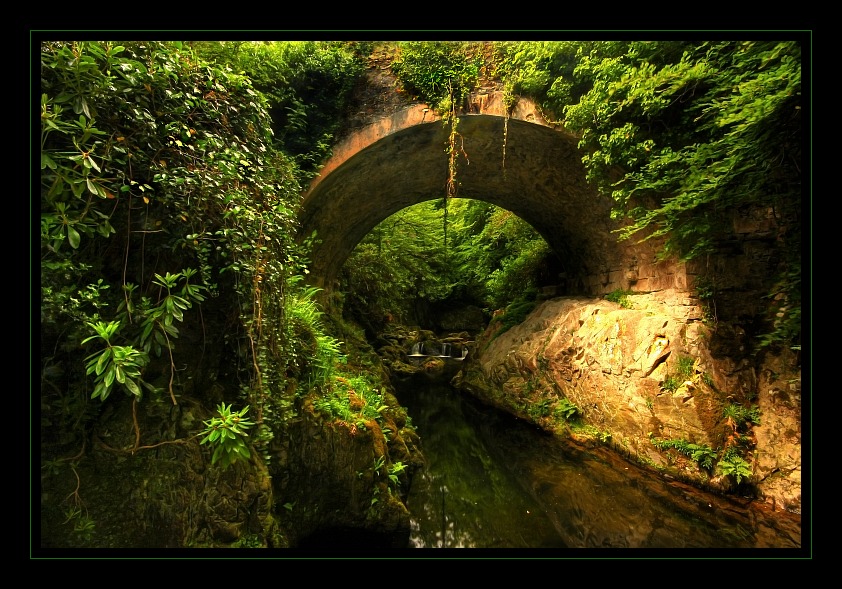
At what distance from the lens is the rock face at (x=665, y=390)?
3861 mm

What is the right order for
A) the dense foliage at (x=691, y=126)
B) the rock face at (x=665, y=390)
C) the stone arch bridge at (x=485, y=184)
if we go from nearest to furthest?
the dense foliage at (x=691, y=126)
the rock face at (x=665, y=390)
the stone arch bridge at (x=485, y=184)

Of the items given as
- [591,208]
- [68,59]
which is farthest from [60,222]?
[591,208]

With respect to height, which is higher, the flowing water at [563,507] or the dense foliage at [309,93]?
the dense foliage at [309,93]

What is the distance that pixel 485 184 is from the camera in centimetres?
739

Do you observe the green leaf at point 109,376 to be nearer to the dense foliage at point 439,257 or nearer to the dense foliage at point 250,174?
the dense foliage at point 250,174

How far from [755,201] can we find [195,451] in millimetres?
5674

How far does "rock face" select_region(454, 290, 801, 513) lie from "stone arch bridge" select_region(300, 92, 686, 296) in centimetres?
77

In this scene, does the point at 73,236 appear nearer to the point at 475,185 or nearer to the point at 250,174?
the point at 250,174

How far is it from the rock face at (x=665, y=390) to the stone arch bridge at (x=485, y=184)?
77 cm

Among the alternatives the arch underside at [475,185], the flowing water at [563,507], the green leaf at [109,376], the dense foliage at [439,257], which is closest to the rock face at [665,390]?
the flowing water at [563,507]

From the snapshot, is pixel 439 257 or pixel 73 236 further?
pixel 439 257

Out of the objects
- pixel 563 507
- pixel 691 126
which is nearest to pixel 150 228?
pixel 563 507

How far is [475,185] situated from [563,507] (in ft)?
18.9
